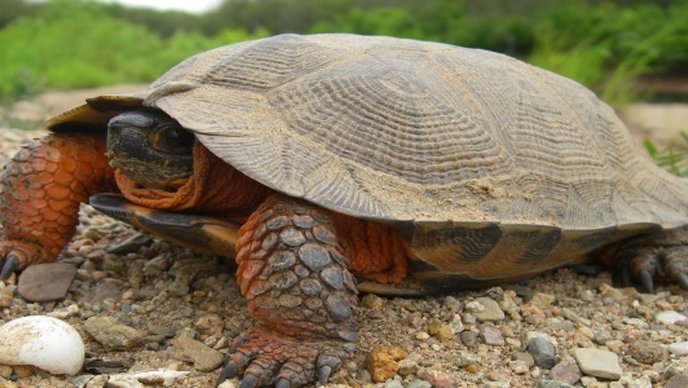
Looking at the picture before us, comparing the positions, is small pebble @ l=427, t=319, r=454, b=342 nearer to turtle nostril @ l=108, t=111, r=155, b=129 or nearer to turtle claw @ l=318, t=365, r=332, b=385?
turtle claw @ l=318, t=365, r=332, b=385

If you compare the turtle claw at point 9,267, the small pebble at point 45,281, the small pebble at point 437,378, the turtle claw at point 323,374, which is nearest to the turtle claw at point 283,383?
the turtle claw at point 323,374

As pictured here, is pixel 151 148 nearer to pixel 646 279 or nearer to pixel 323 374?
pixel 323 374

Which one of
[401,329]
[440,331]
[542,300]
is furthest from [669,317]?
[401,329]

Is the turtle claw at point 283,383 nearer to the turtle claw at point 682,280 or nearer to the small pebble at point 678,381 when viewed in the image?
the small pebble at point 678,381

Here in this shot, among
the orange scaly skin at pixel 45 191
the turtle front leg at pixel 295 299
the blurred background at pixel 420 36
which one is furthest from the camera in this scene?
the blurred background at pixel 420 36

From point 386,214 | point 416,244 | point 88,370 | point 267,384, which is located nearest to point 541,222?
point 416,244

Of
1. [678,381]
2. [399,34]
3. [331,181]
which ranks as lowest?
[678,381]
